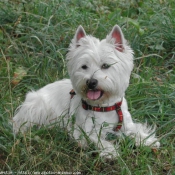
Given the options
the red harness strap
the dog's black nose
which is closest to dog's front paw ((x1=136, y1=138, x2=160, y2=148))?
the red harness strap

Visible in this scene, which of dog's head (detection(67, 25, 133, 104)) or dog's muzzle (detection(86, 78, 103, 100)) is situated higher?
dog's head (detection(67, 25, 133, 104))

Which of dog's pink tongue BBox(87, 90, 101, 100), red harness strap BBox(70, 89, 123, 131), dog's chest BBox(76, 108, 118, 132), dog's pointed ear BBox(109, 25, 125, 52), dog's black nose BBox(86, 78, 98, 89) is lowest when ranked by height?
dog's chest BBox(76, 108, 118, 132)

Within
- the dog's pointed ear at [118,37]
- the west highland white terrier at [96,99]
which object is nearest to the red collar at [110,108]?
the west highland white terrier at [96,99]

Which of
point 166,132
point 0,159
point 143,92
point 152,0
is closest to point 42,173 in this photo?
point 0,159

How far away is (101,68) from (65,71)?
4.50 ft

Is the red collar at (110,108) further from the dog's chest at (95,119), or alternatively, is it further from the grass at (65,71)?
the grass at (65,71)

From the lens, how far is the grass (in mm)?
3211

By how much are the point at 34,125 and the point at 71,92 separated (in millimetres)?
439

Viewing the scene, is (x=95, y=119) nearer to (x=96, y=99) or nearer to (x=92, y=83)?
(x=96, y=99)

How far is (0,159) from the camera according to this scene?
3217 mm

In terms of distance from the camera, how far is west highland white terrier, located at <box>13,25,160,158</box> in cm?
327

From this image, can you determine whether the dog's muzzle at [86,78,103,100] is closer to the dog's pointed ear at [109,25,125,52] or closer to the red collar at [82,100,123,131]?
the red collar at [82,100,123,131]

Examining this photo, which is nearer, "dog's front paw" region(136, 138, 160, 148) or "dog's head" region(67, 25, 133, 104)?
"dog's head" region(67, 25, 133, 104)

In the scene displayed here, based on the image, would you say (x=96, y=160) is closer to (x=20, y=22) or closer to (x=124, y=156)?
(x=124, y=156)
